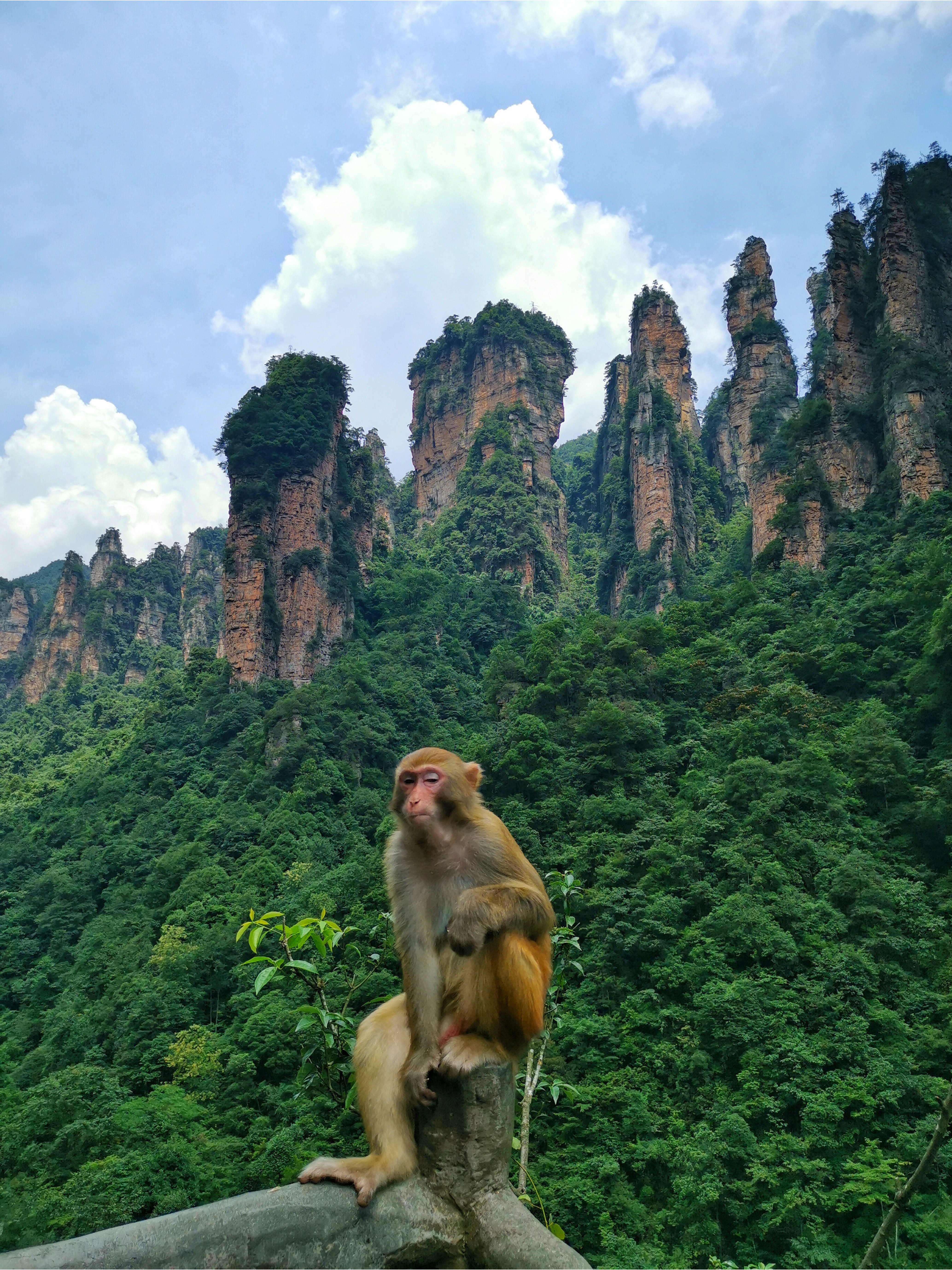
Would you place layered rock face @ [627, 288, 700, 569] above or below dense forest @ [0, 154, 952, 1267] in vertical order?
above

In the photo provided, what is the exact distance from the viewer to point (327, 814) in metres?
26.1

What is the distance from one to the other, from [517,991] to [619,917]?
→ 42.2 feet

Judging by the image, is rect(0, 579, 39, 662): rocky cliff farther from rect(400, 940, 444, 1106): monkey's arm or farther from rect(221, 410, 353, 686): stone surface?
rect(400, 940, 444, 1106): monkey's arm

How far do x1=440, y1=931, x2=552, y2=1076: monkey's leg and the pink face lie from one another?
511mm

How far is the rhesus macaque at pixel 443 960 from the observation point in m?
2.26

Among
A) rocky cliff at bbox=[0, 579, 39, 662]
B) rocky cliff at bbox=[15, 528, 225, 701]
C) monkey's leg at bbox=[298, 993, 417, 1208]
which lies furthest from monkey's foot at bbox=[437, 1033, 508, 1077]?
rocky cliff at bbox=[0, 579, 39, 662]

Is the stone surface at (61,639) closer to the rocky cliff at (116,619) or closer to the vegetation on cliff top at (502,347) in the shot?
the rocky cliff at (116,619)

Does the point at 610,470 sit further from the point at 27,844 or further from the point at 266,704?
the point at 27,844

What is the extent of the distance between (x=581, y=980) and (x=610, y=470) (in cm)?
4566

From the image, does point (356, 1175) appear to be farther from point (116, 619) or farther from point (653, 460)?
point (116, 619)

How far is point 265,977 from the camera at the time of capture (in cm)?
226

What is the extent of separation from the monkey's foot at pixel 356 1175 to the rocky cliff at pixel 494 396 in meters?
53.8

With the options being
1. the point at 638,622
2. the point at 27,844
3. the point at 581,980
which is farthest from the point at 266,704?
the point at 581,980

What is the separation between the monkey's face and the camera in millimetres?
2760
